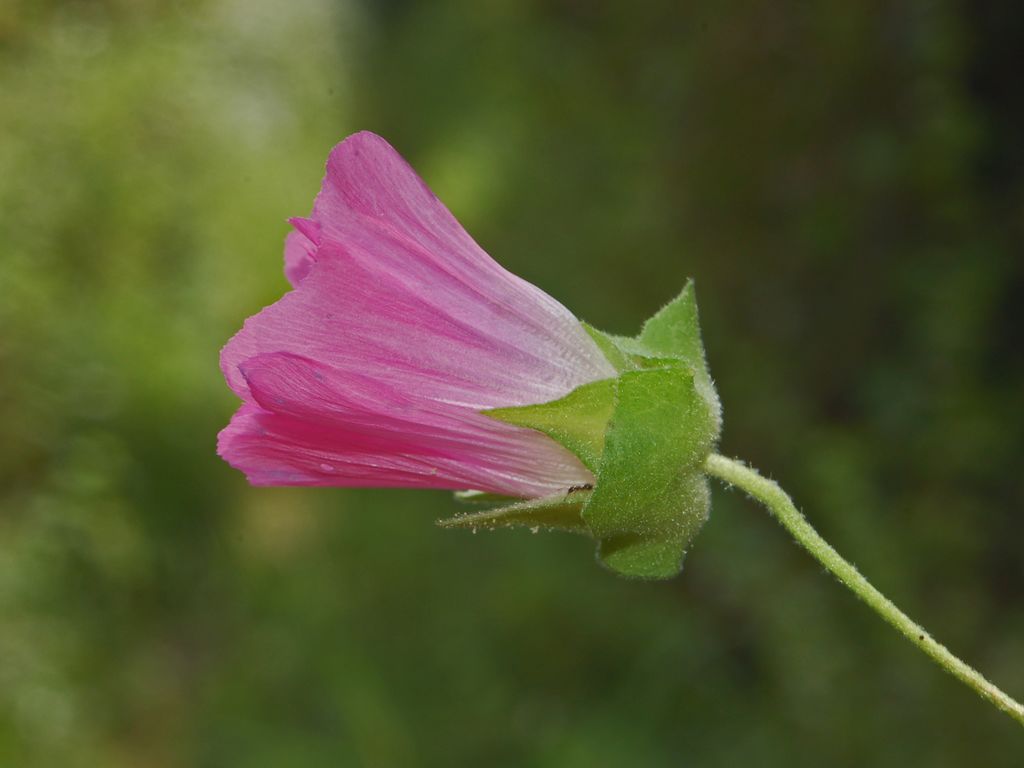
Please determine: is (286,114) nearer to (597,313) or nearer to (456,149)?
(456,149)

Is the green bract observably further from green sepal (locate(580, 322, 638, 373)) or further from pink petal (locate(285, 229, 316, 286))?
pink petal (locate(285, 229, 316, 286))

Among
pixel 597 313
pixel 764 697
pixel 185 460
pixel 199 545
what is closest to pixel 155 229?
pixel 185 460

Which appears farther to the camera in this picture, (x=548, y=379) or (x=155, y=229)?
(x=155, y=229)

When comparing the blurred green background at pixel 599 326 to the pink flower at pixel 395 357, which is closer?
the pink flower at pixel 395 357

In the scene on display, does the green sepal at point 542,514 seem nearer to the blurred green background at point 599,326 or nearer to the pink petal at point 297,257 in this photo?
the pink petal at point 297,257

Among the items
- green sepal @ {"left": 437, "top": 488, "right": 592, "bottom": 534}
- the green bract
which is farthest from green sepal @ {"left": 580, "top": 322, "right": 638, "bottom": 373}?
green sepal @ {"left": 437, "top": 488, "right": 592, "bottom": 534}

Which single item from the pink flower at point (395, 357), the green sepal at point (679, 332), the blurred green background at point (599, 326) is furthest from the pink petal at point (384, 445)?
the blurred green background at point (599, 326)
